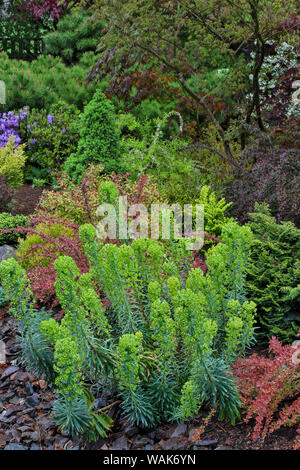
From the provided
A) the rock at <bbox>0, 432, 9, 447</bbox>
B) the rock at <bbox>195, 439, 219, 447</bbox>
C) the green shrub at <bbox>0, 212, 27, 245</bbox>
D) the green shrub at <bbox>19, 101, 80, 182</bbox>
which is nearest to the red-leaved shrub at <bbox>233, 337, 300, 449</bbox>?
the rock at <bbox>195, 439, 219, 447</bbox>

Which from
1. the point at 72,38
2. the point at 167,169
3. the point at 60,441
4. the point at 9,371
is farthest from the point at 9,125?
the point at 60,441

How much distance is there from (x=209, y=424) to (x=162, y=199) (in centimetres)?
271

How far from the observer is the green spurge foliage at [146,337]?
6.90 feet

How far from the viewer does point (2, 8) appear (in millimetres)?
13102

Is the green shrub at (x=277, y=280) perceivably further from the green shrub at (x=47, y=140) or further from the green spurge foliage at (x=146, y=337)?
the green shrub at (x=47, y=140)

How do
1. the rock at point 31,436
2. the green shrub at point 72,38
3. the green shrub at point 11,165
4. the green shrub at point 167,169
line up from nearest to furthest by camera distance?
1. the rock at point 31,436
2. the green shrub at point 167,169
3. the green shrub at point 11,165
4. the green shrub at point 72,38

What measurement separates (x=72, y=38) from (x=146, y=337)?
9494mm

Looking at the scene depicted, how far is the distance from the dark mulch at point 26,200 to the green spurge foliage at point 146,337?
11.6 feet

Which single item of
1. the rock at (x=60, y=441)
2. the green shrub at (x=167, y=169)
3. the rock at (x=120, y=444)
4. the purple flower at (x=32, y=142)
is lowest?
the rock at (x=60, y=441)

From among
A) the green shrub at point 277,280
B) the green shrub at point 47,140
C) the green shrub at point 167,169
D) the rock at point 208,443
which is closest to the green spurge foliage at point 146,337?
the rock at point 208,443

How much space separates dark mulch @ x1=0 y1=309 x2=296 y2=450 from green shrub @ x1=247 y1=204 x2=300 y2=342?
872 mm

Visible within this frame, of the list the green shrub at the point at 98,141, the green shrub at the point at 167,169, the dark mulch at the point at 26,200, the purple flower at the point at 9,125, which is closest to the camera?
the green shrub at the point at 167,169

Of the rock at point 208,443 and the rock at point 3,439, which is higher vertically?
the rock at point 208,443

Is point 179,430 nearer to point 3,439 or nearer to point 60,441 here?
point 60,441
